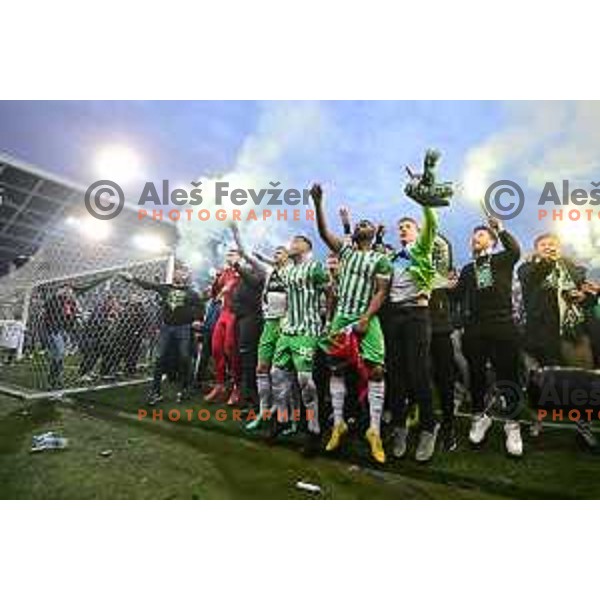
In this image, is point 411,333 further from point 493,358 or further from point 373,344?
point 493,358

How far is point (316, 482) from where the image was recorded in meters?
3.51

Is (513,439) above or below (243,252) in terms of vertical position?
below

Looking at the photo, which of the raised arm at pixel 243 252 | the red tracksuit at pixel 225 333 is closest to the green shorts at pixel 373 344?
the raised arm at pixel 243 252

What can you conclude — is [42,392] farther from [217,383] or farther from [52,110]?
[52,110]

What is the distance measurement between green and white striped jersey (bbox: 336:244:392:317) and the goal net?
193 cm

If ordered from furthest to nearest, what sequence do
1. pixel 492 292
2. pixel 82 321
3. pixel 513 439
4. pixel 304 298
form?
pixel 82 321
pixel 304 298
pixel 492 292
pixel 513 439

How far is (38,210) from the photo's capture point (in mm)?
5059

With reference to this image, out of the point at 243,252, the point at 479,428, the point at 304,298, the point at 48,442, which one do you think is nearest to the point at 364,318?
the point at 304,298

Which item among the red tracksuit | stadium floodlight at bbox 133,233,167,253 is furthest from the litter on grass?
stadium floodlight at bbox 133,233,167,253

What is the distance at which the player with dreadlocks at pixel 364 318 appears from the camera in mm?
3656

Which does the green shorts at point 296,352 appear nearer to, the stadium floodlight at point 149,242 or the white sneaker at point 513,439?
the white sneaker at point 513,439

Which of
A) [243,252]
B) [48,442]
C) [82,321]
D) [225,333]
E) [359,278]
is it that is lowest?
[48,442]

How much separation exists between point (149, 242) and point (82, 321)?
153cm
